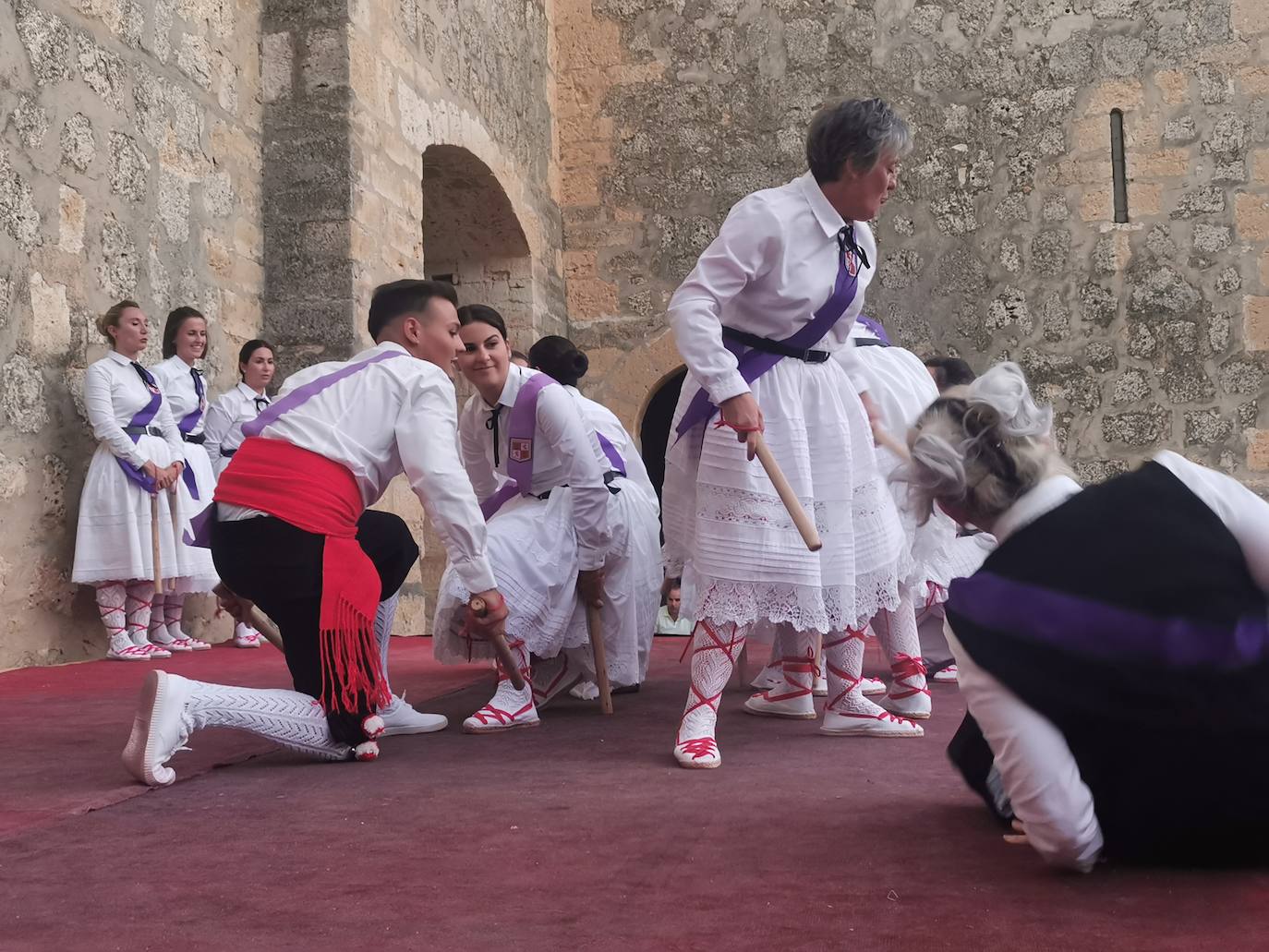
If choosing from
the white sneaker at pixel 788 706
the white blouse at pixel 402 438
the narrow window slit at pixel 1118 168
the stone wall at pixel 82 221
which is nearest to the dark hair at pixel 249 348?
the stone wall at pixel 82 221

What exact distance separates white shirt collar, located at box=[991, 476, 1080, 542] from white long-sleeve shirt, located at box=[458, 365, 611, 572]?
77.0 inches

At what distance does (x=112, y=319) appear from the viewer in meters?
5.40

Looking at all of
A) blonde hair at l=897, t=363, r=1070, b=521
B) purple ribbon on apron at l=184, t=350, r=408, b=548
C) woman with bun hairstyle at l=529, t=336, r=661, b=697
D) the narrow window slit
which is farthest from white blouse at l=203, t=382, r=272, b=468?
the narrow window slit

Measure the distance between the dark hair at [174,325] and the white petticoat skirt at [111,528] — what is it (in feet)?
1.90

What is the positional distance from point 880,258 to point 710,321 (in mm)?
6336

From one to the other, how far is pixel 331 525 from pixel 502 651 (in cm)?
55

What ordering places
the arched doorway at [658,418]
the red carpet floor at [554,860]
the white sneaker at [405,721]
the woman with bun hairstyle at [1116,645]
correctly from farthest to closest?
the arched doorway at [658,418] → the white sneaker at [405,721] → the woman with bun hairstyle at [1116,645] → the red carpet floor at [554,860]

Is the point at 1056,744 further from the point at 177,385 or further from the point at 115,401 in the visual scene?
the point at 177,385

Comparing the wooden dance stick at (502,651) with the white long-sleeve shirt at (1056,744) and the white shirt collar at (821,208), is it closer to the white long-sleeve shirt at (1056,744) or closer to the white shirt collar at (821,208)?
the white shirt collar at (821,208)

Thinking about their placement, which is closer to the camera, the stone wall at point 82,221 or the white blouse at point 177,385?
the stone wall at point 82,221

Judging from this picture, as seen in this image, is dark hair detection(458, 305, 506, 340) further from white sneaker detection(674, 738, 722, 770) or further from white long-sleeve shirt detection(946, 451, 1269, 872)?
white long-sleeve shirt detection(946, 451, 1269, 872)

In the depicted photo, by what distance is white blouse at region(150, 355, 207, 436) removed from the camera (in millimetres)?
5734

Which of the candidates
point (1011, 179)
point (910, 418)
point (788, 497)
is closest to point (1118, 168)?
point (1011, 179)

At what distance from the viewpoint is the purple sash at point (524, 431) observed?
3725mm
